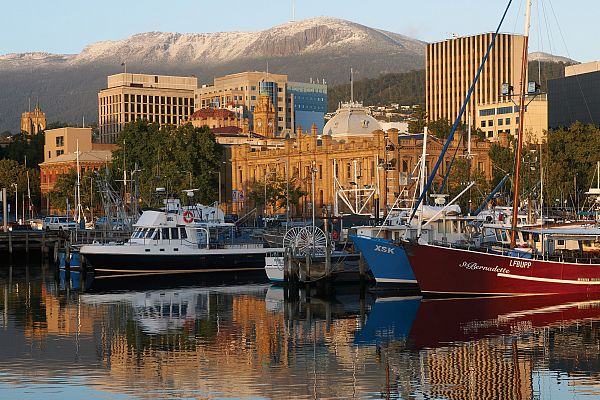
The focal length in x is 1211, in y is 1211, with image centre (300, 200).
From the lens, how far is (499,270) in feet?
216

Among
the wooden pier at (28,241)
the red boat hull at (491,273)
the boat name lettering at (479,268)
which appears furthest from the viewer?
the wooden pier at (28,241)

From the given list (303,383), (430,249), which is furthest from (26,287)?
(303,383)

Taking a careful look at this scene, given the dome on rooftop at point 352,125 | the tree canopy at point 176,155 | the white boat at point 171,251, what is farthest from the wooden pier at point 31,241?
the dome on rooftop at point 352,125

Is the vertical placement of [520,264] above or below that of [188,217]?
below

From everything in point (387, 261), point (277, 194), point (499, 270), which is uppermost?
point (277, 194)

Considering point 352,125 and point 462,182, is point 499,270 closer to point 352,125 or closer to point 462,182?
point 462,182

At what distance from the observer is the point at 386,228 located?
76.6 m

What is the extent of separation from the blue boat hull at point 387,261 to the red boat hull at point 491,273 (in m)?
5.03

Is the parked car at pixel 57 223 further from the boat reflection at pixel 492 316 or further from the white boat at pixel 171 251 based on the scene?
the boat reflection at pixel 492 316

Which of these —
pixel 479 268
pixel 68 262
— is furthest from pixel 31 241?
pixel 479 268

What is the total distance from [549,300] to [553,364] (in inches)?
846

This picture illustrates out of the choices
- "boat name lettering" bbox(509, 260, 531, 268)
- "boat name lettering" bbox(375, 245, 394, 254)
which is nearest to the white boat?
"boat name lettering" bbox(375, 245, 394, 254)

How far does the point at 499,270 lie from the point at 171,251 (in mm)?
32263

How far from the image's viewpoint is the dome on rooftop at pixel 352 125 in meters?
167
